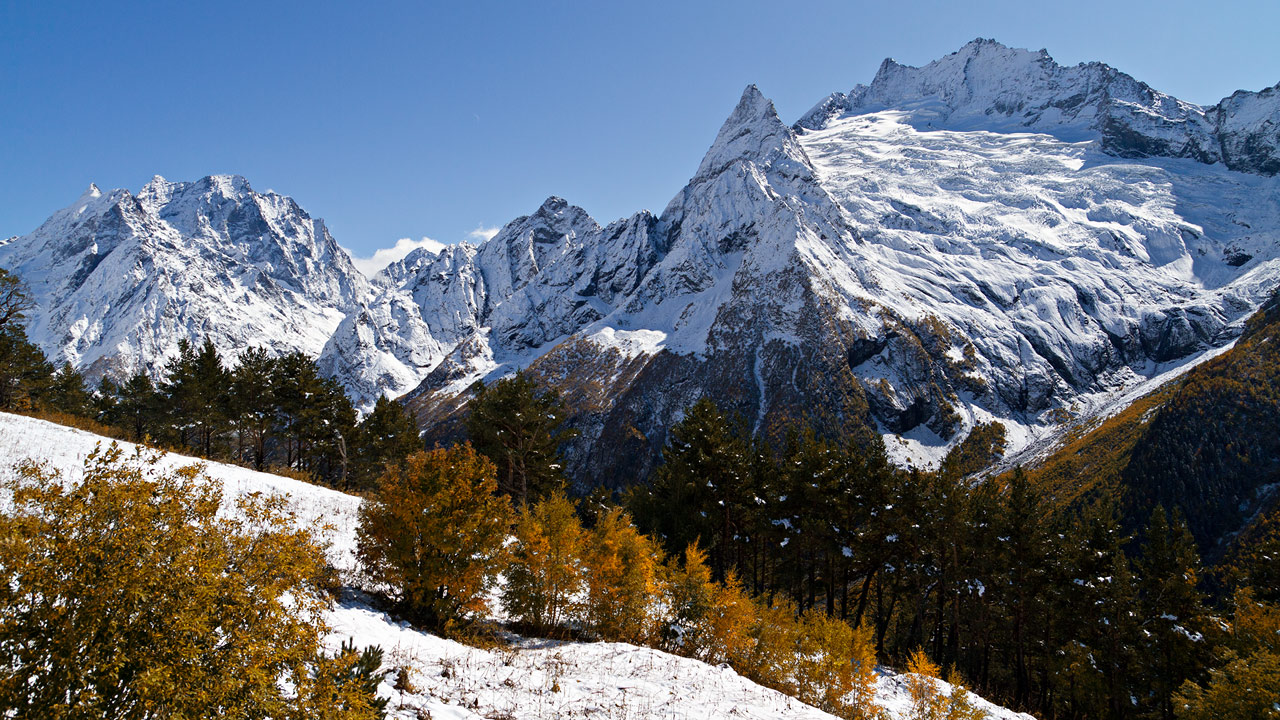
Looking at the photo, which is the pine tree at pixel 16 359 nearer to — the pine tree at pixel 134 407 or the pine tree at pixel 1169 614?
the pine tree at pixel 134 407

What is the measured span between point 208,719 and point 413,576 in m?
12.8

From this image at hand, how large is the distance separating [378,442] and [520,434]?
79.9 ft

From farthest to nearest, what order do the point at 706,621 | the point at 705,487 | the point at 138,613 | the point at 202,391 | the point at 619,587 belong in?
the point at 202,391 < the point at 705,487 < the point at 706,621 < the point at 619,587 < the point at 138,613

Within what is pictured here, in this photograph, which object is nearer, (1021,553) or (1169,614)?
(1169,614)

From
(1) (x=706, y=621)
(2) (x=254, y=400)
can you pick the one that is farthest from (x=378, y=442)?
(1) (x=706, y=621)

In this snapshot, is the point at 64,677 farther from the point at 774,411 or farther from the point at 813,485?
the point at 774,411

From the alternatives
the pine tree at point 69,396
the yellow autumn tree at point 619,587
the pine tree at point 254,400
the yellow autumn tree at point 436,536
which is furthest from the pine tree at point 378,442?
the pine tree at point 69,396

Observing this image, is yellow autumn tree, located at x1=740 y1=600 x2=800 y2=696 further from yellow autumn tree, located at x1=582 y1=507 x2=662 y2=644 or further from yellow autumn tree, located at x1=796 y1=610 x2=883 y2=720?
yellow autumn tree, located at x1=582 y1=507 x2=662 y2=644

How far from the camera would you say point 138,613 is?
7.37m

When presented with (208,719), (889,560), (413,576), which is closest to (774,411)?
(889,560)

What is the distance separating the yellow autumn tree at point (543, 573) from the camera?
→ 74.7 feet

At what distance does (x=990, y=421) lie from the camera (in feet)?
583

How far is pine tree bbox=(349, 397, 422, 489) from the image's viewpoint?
5700 centimetres

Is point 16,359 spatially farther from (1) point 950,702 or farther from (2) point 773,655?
(1) point 950,702
